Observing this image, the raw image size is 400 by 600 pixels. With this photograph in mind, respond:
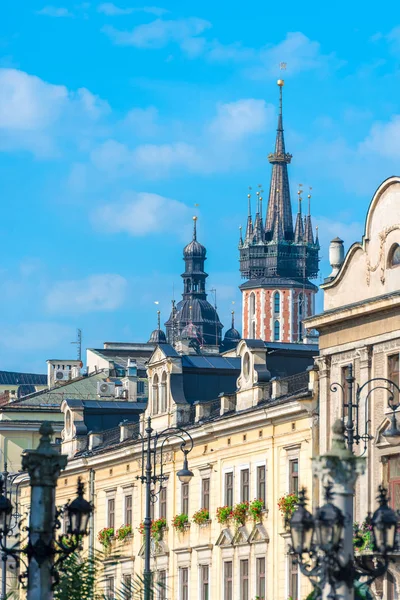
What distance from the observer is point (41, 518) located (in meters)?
30.0

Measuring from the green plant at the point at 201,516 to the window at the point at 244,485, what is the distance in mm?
2907

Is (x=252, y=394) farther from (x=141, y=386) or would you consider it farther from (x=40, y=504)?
(x=141, y=386)

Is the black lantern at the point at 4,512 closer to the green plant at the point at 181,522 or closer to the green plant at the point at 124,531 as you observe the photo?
the green plant at the point at 181,522

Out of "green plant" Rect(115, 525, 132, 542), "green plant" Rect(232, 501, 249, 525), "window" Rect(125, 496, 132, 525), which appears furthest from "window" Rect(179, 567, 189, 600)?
"window" Rect(125, 496, 132, 525)

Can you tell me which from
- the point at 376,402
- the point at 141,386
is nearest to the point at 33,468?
the point at 376,402

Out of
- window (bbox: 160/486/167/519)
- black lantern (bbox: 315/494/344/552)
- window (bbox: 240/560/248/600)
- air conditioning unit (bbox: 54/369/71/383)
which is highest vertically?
air conditioning unit (bbox: 54/369/71/383)

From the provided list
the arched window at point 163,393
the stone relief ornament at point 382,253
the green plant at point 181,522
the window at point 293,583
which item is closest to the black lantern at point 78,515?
the stone relief ornament at point 382,253

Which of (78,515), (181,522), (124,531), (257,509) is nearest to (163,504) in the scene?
(124,531)

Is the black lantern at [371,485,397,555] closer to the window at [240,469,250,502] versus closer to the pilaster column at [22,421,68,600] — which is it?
the pilaster column at [22,421,68,600]

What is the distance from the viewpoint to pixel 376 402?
60.6 metres

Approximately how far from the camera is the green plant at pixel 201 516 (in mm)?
74562

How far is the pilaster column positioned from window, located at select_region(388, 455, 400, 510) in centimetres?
3019

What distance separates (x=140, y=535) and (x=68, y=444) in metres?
13.8

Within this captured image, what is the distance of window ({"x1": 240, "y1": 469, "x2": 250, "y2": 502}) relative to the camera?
235 feet
